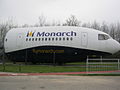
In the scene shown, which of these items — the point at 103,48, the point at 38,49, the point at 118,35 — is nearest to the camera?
the point at 103,48

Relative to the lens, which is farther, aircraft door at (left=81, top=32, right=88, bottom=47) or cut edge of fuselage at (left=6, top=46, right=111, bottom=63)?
cut edge of fuselage at (left=6, top=46, right=111, bottom=63)

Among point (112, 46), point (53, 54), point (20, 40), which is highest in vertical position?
point (20, 40)

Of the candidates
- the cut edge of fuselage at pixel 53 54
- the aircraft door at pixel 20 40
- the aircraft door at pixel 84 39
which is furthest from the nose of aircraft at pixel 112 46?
the aircraft door at pixel 20 40

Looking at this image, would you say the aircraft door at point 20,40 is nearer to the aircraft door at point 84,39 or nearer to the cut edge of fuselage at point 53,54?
the cut edge of fuselage at point 53,54

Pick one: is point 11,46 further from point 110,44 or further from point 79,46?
point 110,44

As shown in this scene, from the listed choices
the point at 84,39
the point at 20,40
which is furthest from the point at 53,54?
the point at 20,40

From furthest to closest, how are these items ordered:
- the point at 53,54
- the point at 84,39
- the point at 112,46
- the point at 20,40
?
the point at 20,40 < the point at 53,54 < the point at 84,39 < the point at 112,46

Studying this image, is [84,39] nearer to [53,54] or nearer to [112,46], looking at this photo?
[112,46]

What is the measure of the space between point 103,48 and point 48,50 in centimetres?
691

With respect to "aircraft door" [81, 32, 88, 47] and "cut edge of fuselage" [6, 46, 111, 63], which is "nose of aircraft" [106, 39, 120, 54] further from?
"aircraft door" [81, 32, 88, 47]

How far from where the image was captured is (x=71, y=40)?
21.9 metres

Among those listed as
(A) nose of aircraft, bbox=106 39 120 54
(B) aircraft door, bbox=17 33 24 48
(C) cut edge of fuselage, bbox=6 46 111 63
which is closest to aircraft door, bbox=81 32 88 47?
(C) cut edge of fuselage, bbox=6 46 111 63

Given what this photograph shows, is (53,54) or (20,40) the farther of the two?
(20,40)

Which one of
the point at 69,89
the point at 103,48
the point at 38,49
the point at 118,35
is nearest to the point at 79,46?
the point at 103,48
